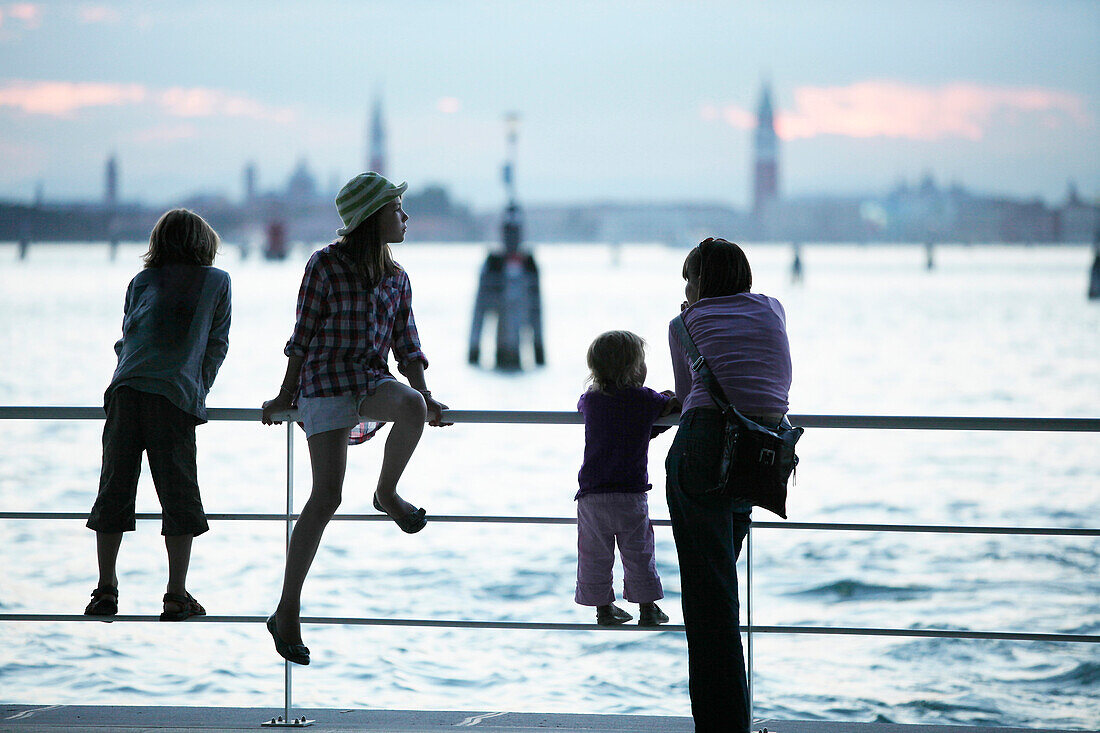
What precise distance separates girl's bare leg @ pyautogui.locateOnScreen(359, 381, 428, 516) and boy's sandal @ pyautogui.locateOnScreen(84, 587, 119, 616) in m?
0.84

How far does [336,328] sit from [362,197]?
0.36 metres

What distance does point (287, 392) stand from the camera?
318 centimetres

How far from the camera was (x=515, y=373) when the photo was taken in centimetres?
4034

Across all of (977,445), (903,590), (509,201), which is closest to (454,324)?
(509,201)

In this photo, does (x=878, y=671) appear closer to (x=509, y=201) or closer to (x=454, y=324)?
(x=509, y=201)

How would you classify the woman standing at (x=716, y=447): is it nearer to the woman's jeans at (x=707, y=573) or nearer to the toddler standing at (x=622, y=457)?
the woman's jeans at (x=707, y=573)

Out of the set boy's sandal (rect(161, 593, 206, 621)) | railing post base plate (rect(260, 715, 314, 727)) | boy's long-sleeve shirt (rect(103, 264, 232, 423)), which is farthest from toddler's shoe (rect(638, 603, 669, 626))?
boy's long-sleeve shirt (rect(103, 264, 232, 423))

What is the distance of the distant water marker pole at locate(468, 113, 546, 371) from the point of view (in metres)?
34.8

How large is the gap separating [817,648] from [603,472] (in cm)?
947

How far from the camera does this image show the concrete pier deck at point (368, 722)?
3.31 metres

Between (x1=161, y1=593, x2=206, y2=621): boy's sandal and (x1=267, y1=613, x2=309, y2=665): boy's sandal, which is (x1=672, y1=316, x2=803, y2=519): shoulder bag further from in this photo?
(x1=161, y1=593, x2=206, y2=621): boy's sandal

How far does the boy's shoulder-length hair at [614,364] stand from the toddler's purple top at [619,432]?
2 cm

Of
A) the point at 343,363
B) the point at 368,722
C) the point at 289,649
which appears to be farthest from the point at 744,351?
the point at 368,722

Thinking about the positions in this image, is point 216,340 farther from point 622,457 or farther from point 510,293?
point 510,293
